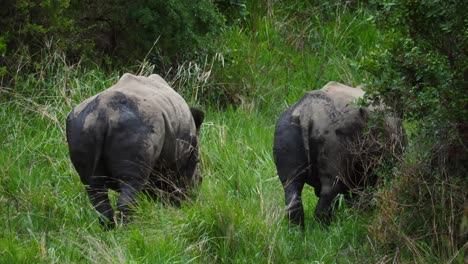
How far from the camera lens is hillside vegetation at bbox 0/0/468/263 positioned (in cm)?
828

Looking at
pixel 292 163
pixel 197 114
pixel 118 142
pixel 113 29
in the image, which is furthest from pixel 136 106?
pixel 113 29

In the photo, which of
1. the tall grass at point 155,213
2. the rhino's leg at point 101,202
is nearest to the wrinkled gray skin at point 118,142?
the rhino's leg at point 101,202

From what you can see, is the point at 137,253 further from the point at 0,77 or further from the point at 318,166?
the point at 0,77

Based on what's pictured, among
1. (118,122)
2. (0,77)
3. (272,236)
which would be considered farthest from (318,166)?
(0,77)

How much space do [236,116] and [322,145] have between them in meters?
4.72

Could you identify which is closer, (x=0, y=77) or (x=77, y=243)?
(x=77, y=243)

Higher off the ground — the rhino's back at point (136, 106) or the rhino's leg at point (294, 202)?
the rhino's back at point (136, 106)

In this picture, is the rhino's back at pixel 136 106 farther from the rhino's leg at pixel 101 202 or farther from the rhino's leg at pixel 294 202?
the rhino's leg at pixel 294 202

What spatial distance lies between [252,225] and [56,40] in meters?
6.37

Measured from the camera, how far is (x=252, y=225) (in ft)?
27.8

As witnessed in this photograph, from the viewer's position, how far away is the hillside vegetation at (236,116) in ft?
27.2

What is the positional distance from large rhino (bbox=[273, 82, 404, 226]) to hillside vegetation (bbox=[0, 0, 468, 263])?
0.20 meters

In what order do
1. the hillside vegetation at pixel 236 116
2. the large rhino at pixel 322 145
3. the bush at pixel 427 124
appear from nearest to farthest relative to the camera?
the bush at pixel 427 124 → the hillside vegetation at pixel 236 116 → the large rhino at pixel 322 145

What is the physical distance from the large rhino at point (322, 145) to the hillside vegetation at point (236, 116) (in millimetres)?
197
